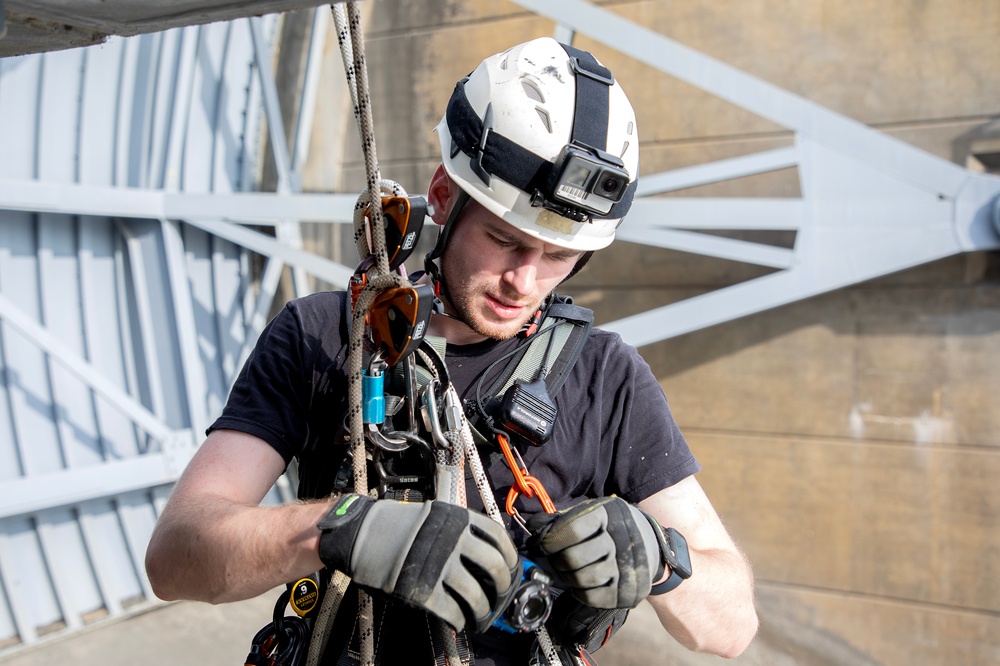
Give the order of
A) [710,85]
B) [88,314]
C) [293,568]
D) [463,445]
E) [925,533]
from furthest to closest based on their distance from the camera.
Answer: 1. [88,314]
2. [925,533]
3. [710,85]
4. [463,445]
5. [293,568]

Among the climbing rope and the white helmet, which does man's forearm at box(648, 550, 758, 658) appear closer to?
the climbing rope

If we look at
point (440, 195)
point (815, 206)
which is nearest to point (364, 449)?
point (440, 195)

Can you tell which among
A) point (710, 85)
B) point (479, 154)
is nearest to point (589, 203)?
point (479, 154)

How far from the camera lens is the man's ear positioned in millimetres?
1901

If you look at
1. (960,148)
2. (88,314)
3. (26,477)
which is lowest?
(26,477)

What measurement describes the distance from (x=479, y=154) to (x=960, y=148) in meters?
3.88

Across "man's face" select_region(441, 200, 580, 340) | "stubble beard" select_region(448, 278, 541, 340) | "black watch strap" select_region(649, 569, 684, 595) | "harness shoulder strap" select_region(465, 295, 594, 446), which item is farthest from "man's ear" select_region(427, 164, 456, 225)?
"black watch strap" select_region(649, 569, 684, 595)

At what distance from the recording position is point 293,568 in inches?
53.3

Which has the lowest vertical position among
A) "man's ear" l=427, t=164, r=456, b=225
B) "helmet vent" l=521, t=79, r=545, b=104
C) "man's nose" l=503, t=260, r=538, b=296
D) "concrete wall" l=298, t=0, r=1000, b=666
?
"concrete wall" l=298, t=0, r=1000, b=666

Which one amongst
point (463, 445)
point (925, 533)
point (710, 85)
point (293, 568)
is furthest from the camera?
point (925, 533)

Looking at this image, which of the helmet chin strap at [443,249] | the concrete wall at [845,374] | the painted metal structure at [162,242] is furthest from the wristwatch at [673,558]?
the concrete wall at [845,374]

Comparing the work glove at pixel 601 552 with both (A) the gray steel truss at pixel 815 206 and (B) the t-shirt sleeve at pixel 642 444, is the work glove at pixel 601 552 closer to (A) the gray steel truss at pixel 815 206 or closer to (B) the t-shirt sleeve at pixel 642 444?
(B) the t-shirt sleeve at pixel 642 444

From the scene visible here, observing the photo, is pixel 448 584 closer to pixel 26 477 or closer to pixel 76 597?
pixel 26 477

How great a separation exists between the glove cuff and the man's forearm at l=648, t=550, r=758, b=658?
2.07 feet
